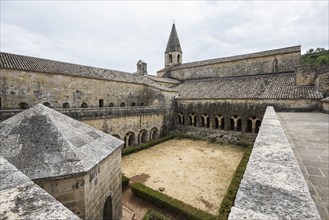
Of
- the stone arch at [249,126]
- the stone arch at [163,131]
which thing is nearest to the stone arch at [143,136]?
the stone arch at [163,131]

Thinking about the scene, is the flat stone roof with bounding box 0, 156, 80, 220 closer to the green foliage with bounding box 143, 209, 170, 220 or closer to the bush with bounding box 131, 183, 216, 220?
the green foliage with bounding box 143, 209, 170, 220

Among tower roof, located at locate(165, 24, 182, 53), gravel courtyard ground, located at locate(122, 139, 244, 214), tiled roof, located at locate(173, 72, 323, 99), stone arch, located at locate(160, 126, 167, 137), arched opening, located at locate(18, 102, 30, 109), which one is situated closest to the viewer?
gravel courtyard ground, located at locate(122, 139, 244, 214)

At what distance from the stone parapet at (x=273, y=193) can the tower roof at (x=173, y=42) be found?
3069cm

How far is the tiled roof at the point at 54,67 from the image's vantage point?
12716 mm

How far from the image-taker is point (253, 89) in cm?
1723

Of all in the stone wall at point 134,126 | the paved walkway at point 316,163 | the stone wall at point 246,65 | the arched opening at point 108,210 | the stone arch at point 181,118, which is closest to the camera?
the paved walkway at point 316,163

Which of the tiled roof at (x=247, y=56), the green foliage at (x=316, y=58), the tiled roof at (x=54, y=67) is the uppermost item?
the green foliage at (x=316, y=58)

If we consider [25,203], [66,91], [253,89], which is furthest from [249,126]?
[25,203]

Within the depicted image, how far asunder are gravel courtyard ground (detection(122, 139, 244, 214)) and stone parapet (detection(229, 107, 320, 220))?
6.17 metres

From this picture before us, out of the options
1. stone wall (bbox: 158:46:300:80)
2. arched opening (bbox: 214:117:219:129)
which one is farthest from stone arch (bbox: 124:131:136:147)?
stone wall (bbox: 158:46:300:80)

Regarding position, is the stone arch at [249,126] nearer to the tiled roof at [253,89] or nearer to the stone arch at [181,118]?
the tiled roof at [253,89]

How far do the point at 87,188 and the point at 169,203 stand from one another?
164 inches

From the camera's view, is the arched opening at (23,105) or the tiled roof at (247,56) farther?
the tiled roof at (247,56)

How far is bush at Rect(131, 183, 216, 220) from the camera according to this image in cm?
652
